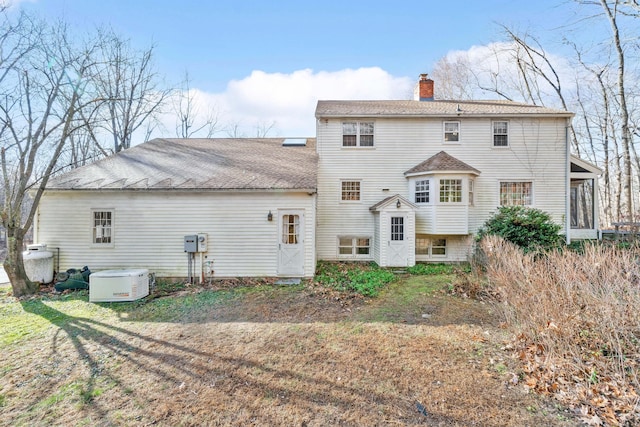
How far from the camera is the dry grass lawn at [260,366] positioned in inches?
119

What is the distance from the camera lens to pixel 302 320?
576 centimetres

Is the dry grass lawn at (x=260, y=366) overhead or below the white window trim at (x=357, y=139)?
below

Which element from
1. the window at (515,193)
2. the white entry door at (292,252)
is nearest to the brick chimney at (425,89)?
the window at (515,193)

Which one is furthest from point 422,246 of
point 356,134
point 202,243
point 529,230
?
point 202,243

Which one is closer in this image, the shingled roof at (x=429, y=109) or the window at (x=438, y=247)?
the shingled roof at (x=429, y=109)

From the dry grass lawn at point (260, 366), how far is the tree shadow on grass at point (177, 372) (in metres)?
0.02

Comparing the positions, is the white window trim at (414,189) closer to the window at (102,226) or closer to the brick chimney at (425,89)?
the brick chimney at (425,89)

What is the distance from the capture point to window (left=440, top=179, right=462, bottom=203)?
1106cm

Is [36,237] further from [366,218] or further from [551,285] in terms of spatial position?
[551,285]

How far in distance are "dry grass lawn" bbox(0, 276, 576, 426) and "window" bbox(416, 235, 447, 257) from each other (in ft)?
18.0

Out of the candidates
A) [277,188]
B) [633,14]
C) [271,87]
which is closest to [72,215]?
[277,188]

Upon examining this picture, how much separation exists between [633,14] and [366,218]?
14.5 metres

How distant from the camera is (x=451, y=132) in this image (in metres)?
12.1

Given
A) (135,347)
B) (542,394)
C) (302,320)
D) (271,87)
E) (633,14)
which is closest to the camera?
(542,394)
